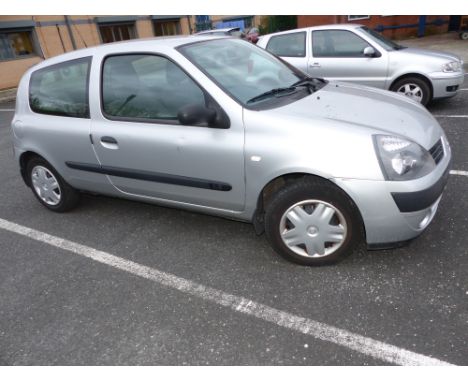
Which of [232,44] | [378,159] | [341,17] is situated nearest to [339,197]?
[378,159]

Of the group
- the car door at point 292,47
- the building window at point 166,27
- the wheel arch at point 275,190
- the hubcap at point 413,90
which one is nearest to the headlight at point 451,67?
the hubcap at point 413,90

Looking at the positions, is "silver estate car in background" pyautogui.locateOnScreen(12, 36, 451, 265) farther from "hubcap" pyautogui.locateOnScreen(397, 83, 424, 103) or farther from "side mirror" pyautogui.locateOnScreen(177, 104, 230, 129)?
"hubcap" pyautogui.locateOnScreen(397, 83, 424, 103)

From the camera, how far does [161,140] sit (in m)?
3.01

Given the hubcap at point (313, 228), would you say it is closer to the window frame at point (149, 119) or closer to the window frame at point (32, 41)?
the window frame at point (149, 119)

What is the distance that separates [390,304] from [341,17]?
51.6 feet

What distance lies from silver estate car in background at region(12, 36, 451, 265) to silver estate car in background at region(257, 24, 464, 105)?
3.11 metres

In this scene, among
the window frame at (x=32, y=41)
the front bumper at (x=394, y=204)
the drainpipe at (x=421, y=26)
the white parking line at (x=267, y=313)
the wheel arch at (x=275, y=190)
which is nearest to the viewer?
the white parking line at (x=267, y=313)

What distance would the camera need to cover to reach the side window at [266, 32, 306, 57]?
266 inches

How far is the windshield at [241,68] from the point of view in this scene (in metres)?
2.90

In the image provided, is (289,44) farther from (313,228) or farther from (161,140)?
(313,228)

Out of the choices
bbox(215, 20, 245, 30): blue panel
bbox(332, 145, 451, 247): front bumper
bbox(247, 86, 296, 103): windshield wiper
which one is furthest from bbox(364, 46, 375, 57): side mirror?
bbox(215, 20, 245, 30): blue panel

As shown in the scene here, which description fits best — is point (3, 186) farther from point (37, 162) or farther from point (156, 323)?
point (156, 323)

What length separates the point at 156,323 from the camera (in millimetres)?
2510

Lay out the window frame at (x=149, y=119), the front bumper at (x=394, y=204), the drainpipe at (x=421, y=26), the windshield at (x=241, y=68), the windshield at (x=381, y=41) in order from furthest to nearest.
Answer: the drainpipe at (x=421, y=26), the windshield at (x=381, y=41), the windshield at (x=241, y=68), the window frame at (x=149, y=119), the front bumper at (x=394, y=204)
